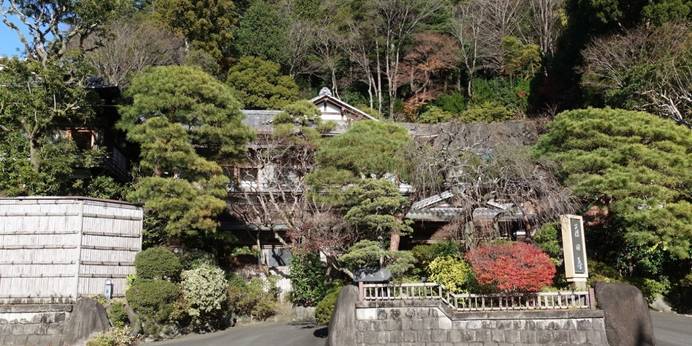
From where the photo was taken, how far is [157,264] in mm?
17672

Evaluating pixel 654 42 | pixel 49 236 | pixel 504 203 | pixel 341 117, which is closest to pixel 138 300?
pixel 49 236

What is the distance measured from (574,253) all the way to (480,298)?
9.00ft

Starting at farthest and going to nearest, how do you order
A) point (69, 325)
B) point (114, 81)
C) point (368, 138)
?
1. point (114, 81)
2. point (368, 138)
3. point (69, 325)

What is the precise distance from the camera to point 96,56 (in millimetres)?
31484

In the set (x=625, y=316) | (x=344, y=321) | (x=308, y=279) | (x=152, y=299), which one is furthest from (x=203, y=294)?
(x=625, y=316)

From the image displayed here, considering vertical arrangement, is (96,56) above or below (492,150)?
above

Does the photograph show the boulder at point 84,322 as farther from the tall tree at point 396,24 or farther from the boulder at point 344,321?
the tall tree at point 396,24

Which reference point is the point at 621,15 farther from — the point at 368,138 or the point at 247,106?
the point at 247,106

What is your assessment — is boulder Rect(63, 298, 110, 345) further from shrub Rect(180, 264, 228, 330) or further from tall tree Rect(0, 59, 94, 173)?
tall tree Rect(0, 59, 94, 173)

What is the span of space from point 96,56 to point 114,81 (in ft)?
5.95

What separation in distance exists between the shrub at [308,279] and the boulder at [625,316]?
992cm

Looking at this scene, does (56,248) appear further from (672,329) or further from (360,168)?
(672,329)

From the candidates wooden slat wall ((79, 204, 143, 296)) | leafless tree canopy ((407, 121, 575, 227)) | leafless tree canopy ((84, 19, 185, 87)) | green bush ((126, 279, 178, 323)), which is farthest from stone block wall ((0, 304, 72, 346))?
leafless tree canopy ((84, 19, 185, 87))

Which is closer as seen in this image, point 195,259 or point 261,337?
point 261,337
